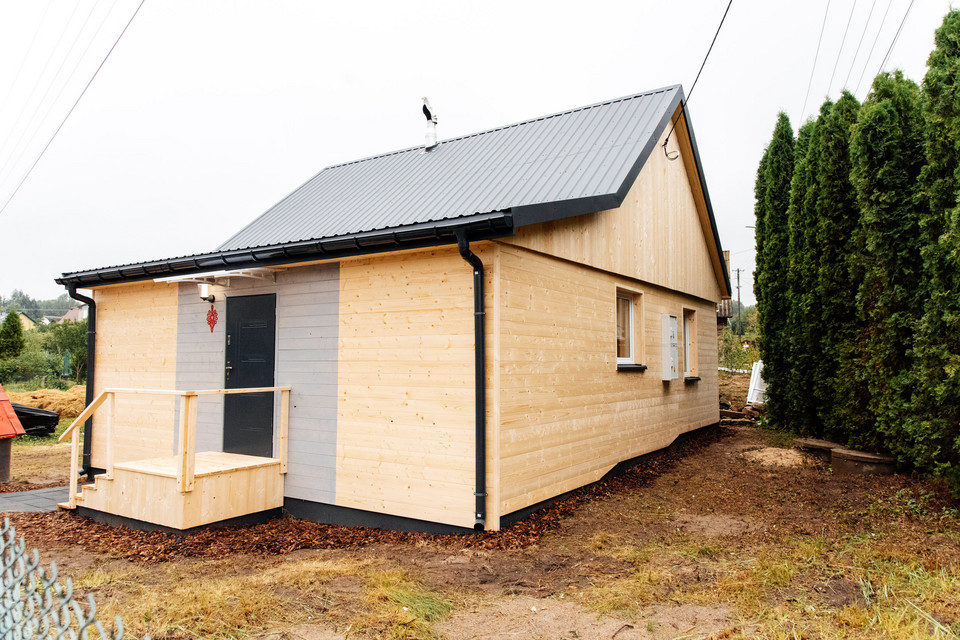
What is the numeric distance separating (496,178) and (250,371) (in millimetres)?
3855

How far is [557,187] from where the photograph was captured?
22.6 feet

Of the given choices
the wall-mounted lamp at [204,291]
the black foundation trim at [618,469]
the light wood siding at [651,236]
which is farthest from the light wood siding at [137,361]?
the light wood siding at [651,236]

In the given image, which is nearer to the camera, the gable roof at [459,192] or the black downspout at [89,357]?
the gable roof at [459,192]

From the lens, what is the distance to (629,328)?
28.4 ft

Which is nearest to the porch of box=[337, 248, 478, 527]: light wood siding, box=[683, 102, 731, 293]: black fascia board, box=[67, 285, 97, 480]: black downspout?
box=[337, 248, 478, 527]: light wood siding

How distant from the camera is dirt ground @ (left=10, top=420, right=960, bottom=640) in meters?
3.45

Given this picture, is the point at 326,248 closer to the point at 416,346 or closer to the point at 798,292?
the point at 416,346

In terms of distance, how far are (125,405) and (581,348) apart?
6254 millimetres

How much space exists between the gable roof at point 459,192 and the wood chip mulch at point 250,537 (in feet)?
8.74

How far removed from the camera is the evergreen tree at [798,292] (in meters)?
9.73

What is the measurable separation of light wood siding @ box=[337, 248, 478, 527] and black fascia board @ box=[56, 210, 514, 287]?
349mm

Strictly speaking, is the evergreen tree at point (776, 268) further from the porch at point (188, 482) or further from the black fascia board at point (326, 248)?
the porch at point (188, 482)

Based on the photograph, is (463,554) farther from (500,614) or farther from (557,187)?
(557,187)

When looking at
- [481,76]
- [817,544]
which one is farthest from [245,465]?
[481,76]
